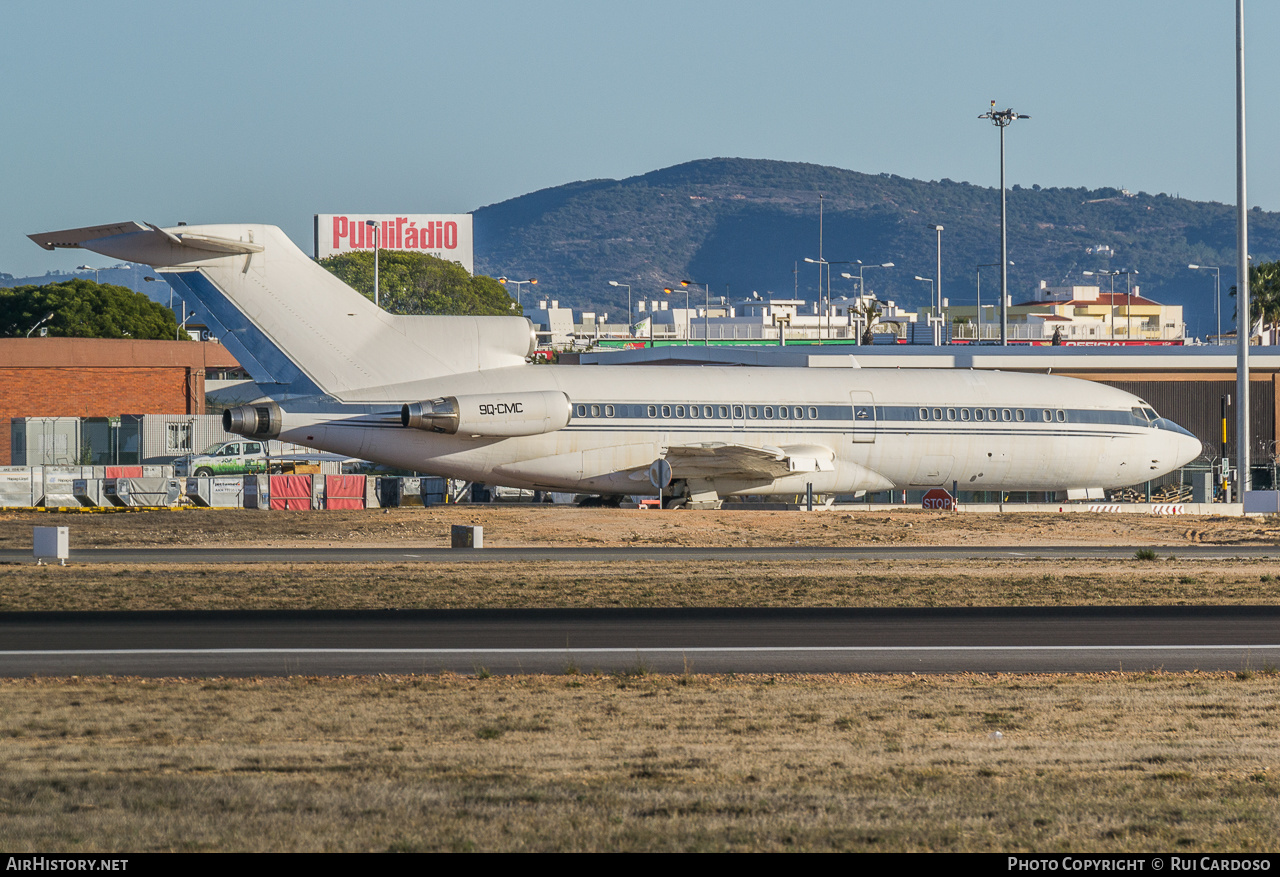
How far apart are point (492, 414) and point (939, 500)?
46.1ft

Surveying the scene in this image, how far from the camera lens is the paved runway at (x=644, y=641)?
50.5ft

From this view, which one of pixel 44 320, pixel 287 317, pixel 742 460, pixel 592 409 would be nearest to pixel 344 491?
pixel 592 409

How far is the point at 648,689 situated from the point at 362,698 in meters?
2.80

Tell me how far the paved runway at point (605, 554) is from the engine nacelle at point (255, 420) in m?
2.92

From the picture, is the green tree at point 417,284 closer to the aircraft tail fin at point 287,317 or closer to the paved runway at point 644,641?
the aircraft tail fin at point 287,317

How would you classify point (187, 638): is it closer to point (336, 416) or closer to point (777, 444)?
point (336, 416)

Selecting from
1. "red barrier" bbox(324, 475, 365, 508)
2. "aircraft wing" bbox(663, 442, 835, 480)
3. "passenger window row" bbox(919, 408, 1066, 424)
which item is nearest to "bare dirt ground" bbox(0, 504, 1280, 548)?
→ "aircraft wing" bbox(663, 442, 835, 480)

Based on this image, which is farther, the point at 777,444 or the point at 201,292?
the point at 777,444

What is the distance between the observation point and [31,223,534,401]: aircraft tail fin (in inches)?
Answer: 1250

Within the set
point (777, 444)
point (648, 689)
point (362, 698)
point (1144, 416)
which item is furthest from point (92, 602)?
point (1144, 416)

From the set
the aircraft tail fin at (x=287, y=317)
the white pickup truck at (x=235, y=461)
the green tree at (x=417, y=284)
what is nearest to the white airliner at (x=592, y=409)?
the aircraft tail fin at (x=287, y=317)

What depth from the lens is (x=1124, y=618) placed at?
19.4m

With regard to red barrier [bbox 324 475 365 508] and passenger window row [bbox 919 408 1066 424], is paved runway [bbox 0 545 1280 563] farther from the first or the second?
red barrier [bbox 324 475 365 508]

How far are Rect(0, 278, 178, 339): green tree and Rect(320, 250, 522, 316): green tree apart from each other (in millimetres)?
24393
